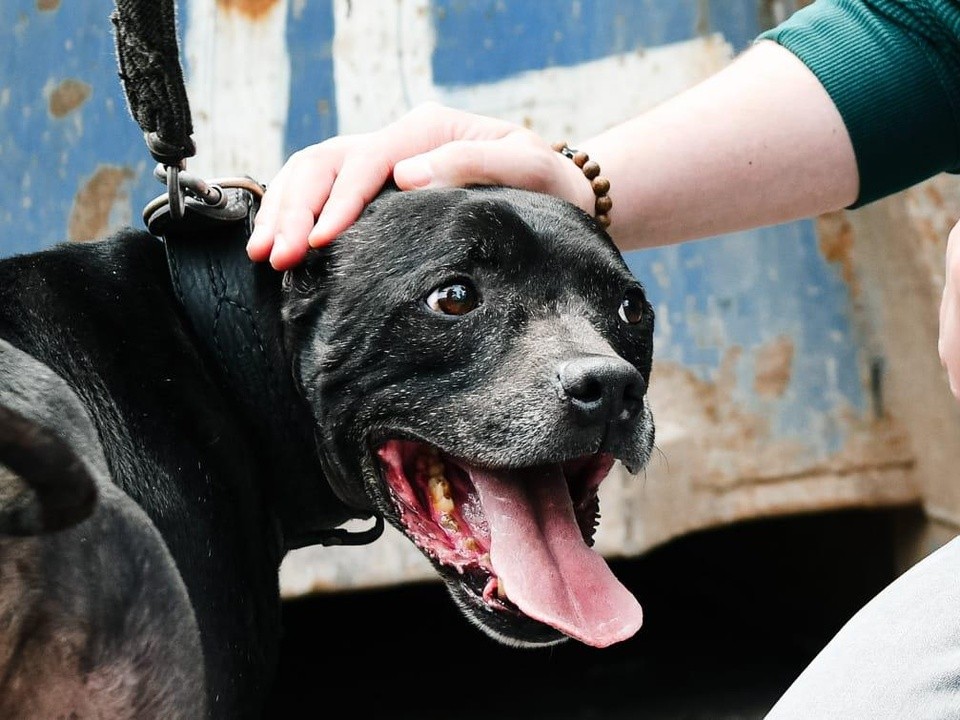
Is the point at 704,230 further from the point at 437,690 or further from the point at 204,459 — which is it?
the point at 437,690

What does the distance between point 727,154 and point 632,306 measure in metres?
0.39

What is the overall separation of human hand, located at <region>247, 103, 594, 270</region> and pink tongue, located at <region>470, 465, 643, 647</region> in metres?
0.41

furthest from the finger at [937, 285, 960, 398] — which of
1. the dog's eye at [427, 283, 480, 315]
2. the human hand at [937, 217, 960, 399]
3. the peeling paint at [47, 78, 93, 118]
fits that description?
the peeling paint at [47, 78, 93, 118]

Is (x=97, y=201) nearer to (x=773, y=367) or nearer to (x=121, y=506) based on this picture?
(x=773, y=367)

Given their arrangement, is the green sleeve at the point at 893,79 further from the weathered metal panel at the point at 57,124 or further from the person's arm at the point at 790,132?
the weathered metal panel at the point at 57,124

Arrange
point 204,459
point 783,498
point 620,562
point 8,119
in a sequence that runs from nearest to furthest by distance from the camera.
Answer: point 204,459 → point 8,119 → point 783,498 → point 620,562

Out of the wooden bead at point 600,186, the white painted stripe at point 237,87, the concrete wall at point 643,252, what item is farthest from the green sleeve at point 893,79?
the white painted stripe at point 237,87

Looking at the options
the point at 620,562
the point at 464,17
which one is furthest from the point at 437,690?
the point at 464,17

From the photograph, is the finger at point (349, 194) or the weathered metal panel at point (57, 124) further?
the weathered metal panel at point (57, 124)

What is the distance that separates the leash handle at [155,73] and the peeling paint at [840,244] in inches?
90.8

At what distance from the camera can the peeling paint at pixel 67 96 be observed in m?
3.14

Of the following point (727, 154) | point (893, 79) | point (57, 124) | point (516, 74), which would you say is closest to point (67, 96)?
point (57, 124)

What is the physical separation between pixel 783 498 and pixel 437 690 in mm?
1206

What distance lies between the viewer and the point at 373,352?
1588 mm
